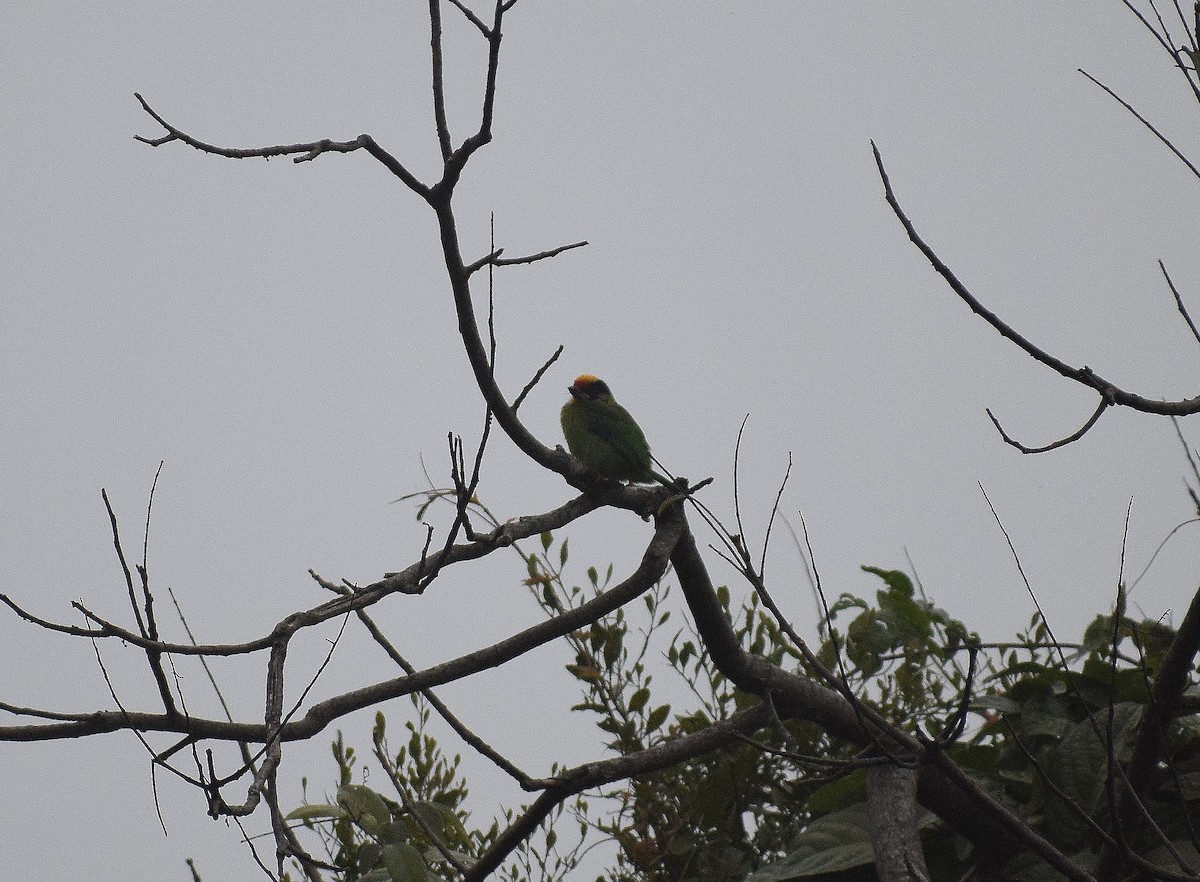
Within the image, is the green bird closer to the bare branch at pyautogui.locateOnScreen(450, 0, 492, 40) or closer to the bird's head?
the bird's head

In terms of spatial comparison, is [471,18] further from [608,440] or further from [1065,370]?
[608,440]

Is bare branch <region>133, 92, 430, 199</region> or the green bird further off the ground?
the green bird

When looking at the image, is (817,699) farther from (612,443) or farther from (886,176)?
(886,176)

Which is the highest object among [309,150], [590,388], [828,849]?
[590,388]

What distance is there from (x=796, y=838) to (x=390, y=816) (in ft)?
4.71

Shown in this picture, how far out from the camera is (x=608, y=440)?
464 centimetres

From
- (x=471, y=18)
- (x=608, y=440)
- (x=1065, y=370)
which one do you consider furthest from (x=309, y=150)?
(x=608, y=440)

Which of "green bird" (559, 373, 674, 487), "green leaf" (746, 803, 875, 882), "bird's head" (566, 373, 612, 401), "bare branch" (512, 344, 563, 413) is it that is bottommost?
"green leaf" (746, 803, 875, 882)

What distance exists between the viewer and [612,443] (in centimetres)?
462

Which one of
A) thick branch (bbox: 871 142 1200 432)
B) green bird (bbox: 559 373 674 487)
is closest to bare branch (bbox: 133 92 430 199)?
thick branch (bbox: 871 142 1200 432)

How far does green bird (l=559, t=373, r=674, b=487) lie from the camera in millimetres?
4559

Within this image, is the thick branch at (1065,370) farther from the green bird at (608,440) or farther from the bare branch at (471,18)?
the green bird at (608,440)

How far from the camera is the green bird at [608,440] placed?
4.56 m

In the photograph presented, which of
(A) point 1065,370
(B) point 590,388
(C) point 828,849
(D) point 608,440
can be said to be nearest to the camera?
(A) point 1065,370
